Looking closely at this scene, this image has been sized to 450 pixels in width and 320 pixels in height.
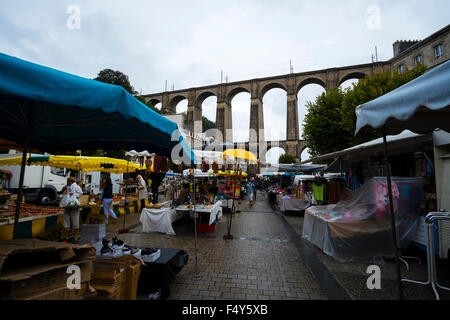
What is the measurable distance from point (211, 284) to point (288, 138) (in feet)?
114

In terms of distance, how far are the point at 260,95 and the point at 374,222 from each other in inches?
1443

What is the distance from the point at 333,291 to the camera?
10.1 ft

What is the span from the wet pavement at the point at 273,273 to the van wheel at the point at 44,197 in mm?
10181

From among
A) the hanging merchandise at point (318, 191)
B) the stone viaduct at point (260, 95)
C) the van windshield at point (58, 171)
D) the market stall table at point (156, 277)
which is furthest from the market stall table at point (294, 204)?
the stone viaduct at point (260, 95)

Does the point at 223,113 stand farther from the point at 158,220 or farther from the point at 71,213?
the point at 71,213

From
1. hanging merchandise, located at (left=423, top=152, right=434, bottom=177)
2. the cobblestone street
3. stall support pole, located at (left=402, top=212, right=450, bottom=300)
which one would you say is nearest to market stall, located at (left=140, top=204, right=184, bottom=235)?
the cobblestone street

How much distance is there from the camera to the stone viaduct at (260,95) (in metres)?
32.4

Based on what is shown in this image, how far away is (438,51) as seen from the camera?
72.7ft

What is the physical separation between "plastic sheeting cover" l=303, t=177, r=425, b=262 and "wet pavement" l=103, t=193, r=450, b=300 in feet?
0.83

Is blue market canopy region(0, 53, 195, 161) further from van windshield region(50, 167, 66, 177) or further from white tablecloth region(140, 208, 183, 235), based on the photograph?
van windshield region(50, 167, 66, 177)

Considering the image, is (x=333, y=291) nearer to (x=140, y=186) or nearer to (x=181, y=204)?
(x=181, y=204)

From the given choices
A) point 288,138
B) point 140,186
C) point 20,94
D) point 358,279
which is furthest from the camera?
point 288,138
